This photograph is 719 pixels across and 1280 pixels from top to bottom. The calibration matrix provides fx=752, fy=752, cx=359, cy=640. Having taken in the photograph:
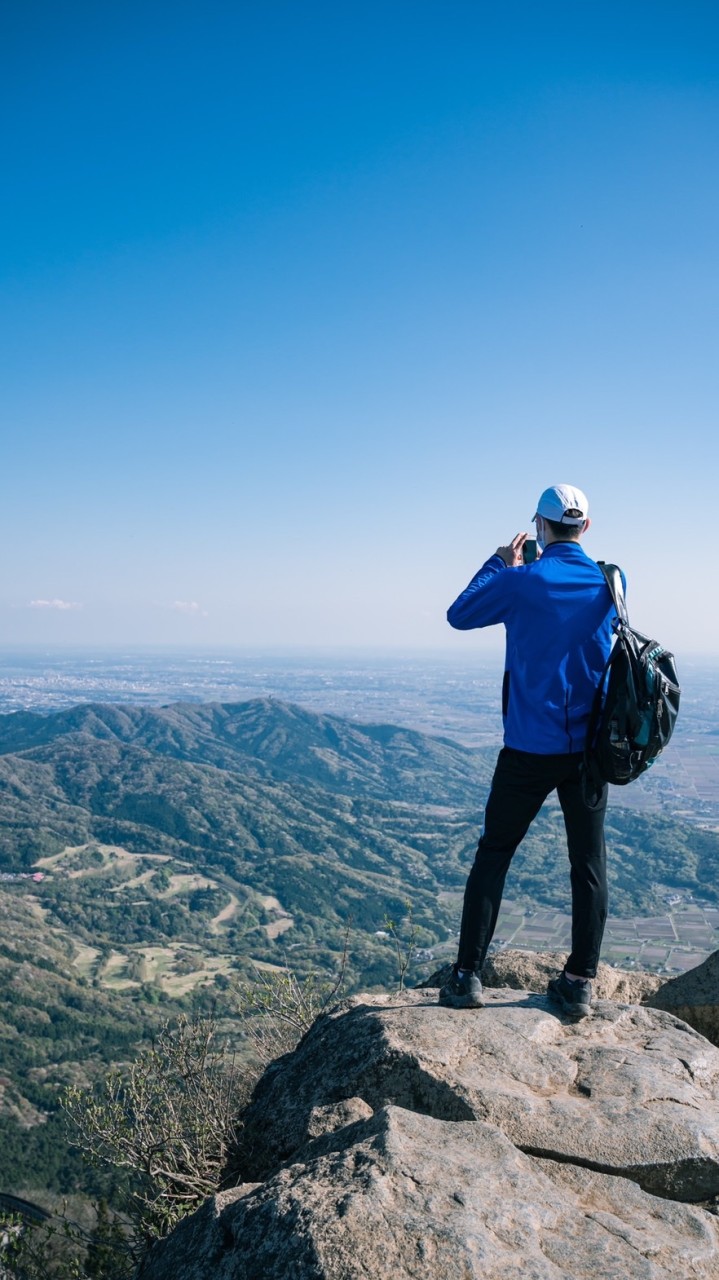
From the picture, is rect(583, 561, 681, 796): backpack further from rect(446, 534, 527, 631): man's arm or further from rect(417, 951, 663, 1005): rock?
rect(417, 951, 663, 1005): rock

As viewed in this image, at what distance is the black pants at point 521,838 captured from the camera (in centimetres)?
520

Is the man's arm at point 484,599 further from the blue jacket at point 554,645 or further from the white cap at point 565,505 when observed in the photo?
the white cap at point 565,505

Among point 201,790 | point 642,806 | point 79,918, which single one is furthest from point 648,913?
point 201,790

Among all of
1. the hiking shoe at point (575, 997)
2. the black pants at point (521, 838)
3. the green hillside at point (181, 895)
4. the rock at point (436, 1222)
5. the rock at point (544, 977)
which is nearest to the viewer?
the rock at point (436, 1222)

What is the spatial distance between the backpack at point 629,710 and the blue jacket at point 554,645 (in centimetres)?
12

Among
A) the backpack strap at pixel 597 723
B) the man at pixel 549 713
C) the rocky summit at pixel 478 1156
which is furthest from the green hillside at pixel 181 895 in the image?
the backpack strap at pixel 597 723

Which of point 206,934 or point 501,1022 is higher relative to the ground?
point 501,1022

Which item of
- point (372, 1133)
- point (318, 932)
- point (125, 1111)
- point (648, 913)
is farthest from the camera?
point (318, 932)

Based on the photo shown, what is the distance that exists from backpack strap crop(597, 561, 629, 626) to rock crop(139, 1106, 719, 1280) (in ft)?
10.5

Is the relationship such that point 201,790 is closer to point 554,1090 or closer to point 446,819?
point 446,819

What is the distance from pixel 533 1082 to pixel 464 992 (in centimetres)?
104

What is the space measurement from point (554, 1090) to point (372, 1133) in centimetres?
134

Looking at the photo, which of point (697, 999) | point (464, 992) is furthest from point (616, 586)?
point (697, 999)

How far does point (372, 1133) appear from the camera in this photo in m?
3.66
